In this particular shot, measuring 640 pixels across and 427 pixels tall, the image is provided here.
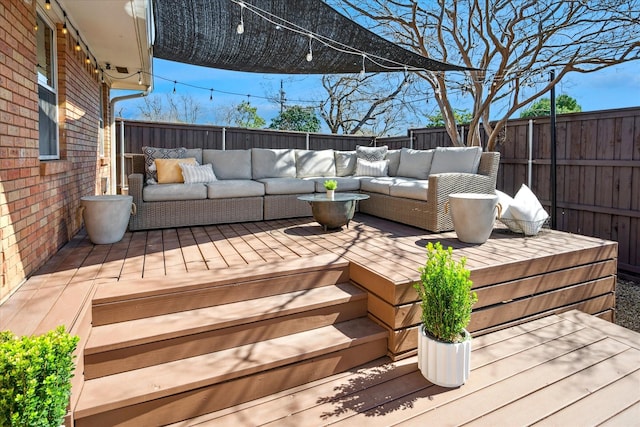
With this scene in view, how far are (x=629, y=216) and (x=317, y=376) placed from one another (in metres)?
4.93

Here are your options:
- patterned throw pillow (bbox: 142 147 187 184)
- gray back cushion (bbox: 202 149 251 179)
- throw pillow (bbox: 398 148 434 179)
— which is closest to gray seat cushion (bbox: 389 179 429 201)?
throw pillow (bbox: 398 148 434 179)

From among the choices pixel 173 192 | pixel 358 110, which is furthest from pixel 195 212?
pixel 358 110

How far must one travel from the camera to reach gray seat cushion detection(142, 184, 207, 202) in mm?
4523

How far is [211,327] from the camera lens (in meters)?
2.27

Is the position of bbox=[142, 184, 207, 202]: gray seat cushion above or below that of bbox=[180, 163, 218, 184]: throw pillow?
below

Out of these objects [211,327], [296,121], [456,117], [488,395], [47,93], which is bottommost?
[488,395]

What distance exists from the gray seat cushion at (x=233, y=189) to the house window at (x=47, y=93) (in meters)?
1.62

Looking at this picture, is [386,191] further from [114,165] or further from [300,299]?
[114,165]

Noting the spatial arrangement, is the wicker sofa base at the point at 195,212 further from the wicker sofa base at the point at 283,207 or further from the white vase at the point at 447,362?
the white vase at the point at 447,362

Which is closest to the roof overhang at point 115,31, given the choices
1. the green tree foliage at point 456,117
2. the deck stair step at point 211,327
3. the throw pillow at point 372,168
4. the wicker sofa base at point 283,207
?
the wicker sofa base at point 283,207

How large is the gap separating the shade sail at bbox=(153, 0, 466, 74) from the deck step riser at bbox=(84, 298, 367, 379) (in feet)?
8.75

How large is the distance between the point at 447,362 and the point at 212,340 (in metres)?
1.33

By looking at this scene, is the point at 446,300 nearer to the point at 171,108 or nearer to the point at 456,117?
the point at 456,117

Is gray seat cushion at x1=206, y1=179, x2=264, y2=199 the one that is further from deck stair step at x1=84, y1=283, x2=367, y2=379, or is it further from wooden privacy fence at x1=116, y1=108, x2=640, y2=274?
wooden privacy fence at x1=116, y1=108, x2=640, y2=274
